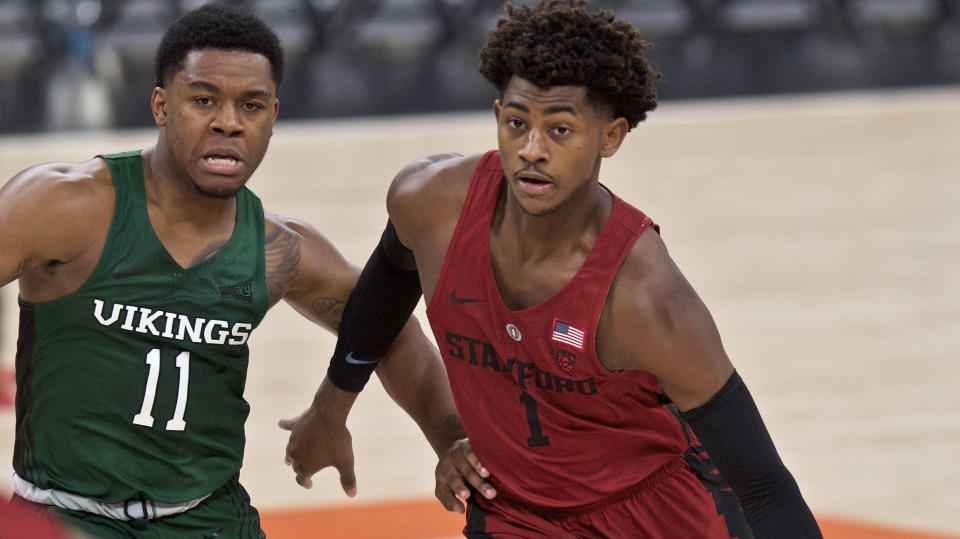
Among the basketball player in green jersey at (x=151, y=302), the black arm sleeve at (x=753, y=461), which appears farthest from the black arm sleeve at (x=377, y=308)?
the black arm sleeve at (x=753, y=461)

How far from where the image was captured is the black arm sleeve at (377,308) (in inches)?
112

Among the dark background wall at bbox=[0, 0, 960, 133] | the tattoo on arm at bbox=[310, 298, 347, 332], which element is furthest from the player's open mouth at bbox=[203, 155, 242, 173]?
the dark background wall at bbox=[0, 0, 960, 133]

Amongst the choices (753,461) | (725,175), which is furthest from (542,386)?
(725,175)

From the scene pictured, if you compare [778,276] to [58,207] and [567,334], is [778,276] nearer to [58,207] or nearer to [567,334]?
[567,334]

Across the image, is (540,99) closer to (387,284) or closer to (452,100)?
(387,284)

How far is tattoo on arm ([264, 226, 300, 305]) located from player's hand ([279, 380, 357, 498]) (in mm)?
365

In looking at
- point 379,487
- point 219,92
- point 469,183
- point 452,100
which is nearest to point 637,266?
point 469,183

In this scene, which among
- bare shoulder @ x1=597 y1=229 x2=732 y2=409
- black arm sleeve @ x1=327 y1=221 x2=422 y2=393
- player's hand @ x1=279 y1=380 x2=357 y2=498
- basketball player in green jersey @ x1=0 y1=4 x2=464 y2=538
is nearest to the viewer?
bare shoulder @ x1=597 y1=229 x2=732 y2=409

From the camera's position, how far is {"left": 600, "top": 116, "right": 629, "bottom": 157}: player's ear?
2.40 m

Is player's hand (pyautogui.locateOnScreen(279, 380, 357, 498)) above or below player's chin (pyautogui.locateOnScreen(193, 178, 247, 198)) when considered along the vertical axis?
below

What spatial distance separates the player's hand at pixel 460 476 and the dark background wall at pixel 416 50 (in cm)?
737

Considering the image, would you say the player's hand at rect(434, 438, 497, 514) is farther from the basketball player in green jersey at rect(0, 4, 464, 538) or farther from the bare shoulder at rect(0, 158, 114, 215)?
the bare shoulder at rect(0, 158, 114, 215)

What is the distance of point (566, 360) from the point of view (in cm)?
242

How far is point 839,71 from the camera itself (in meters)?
11.6
